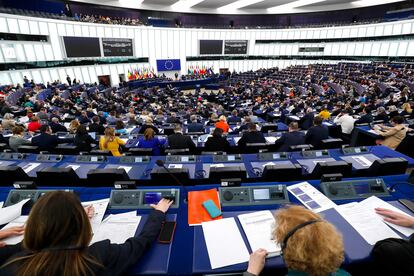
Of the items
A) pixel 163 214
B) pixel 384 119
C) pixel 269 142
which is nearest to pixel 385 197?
pixel 163 214

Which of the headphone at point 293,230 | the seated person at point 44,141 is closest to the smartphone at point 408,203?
the headphone at point 293,230

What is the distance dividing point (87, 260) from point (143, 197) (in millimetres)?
894

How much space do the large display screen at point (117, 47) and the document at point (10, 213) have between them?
2343 centimetres

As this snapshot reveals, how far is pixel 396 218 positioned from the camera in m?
1.68

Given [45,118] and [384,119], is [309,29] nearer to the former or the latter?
[384,119]

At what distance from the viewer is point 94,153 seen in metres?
3.98

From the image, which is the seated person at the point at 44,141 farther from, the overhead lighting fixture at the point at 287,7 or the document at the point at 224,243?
the overhead lighting fixture at the point at 287,7

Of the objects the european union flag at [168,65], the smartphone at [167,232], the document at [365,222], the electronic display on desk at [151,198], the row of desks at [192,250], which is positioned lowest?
the row of desks at [192,250]

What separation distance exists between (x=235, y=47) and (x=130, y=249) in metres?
32.0

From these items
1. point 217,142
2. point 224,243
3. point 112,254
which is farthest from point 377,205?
point 217,142

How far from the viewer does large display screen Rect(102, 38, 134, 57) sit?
21.6 m

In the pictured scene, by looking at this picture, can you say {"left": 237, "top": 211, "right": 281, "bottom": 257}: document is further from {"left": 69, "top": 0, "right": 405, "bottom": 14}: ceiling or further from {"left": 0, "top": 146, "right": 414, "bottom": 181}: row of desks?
{"left": 69, "top": 0, "right": 405, "bottom": 14}: ceiling

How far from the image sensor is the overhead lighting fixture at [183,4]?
84.5ft

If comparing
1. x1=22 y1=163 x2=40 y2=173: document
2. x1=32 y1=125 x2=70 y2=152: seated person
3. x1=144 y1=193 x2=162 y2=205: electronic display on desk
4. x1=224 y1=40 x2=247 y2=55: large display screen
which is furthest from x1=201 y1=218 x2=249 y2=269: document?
x1=224 y1=40 x2=247 y2=55: large display screen
